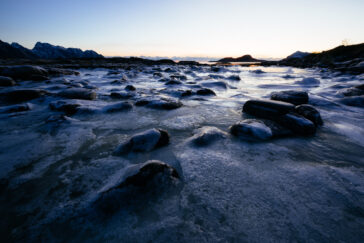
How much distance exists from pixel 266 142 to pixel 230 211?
979 mm

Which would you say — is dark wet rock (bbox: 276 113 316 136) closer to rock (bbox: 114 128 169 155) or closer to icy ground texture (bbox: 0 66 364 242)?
icy ground texture (bbox: 0 66 364 242)

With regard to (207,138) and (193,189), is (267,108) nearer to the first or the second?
(207,138)

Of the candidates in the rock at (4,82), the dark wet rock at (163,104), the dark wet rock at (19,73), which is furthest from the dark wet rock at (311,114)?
the dark wet rock at (19,73)

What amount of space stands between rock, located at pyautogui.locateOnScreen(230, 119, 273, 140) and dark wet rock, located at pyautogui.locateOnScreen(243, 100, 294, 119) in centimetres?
51

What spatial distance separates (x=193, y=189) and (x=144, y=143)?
0.65m

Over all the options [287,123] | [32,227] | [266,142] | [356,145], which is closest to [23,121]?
[32,227]

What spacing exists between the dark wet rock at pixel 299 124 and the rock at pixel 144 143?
143 cm

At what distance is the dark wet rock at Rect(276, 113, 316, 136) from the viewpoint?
1791 mm

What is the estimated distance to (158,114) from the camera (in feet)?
8.23

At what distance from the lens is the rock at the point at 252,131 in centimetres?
167

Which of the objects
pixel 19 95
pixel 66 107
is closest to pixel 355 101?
pixel 66 107

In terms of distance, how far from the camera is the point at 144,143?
57.5 inches

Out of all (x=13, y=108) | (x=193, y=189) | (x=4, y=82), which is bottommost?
(x=193, y=189)

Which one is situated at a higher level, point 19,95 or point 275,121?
point 19,95
